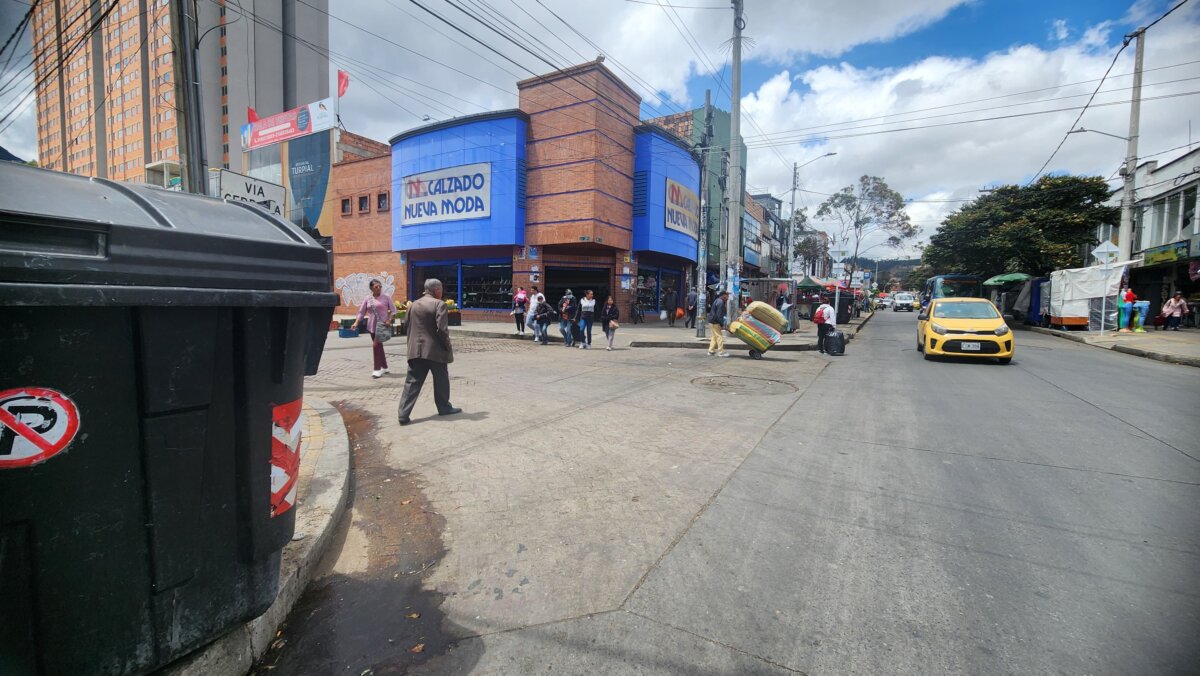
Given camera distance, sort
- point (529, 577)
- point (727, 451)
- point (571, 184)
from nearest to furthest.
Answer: point (529, 577), point (727, 451), point (571, 184)

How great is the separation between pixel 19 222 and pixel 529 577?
2401mm

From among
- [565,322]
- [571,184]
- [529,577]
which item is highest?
[571,184]

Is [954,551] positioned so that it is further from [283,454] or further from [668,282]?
[668,282]

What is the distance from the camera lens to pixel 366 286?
26.6 m

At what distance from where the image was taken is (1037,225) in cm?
2427

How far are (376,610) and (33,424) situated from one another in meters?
1.60

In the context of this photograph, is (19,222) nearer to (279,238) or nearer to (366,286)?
(279,238)

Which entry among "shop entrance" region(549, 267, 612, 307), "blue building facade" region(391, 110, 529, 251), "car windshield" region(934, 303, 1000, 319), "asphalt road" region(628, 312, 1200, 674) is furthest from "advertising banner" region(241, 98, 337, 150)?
"asphalt road" region(628, 312, 1200, 674)

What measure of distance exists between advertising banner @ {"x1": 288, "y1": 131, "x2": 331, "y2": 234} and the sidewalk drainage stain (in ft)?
95.0

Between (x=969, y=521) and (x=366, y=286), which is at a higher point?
(x=366, y=286)

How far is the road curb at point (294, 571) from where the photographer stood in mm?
1886

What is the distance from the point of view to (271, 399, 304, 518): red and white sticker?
6.59ft

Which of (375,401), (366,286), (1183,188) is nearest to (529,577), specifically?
(375,401)

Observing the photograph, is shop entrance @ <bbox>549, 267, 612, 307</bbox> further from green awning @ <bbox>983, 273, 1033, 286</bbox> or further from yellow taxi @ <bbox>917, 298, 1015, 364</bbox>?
green awning @ <bbox>983, 273, 1033, 286</bbox>
